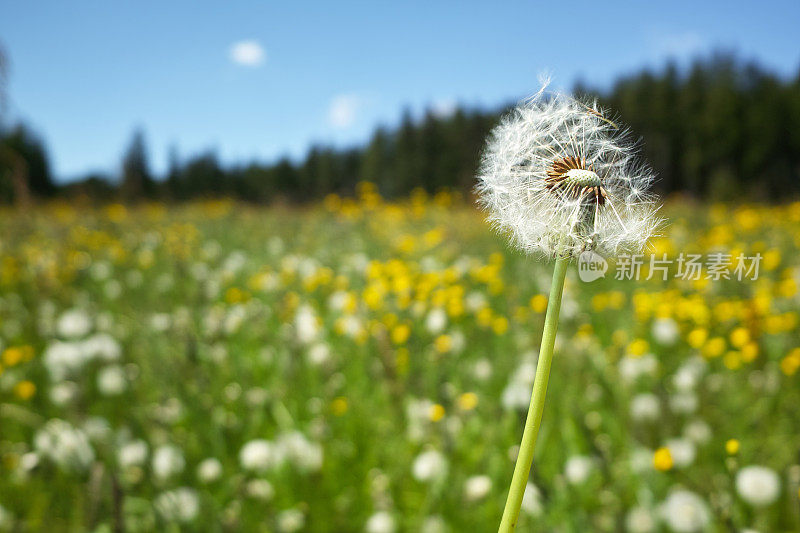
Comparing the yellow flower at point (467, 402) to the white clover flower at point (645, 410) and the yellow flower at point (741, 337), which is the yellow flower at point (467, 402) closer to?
the white clover flower at point (645, 410)

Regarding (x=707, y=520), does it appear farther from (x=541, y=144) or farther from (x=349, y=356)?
(x=349, y=356)

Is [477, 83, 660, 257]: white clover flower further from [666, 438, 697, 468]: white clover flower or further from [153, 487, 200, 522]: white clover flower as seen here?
[666, 438, 697, 468]: white clover flower

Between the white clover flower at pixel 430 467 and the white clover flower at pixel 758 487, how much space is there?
0.73 m

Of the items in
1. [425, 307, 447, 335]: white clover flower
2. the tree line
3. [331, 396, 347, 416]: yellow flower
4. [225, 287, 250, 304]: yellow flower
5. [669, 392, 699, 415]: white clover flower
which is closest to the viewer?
[669, 392, 699, 415]: white clover flower

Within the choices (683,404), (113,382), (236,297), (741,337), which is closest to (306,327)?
(113,382)

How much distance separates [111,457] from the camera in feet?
5.26

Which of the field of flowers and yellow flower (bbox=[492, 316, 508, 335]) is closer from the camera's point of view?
the field of flowers

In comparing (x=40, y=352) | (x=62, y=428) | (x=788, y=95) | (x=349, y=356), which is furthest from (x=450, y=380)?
(x=788, y=95)

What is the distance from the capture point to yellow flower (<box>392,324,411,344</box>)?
2260mm

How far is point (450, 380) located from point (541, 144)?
182cm

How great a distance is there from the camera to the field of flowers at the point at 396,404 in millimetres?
1480

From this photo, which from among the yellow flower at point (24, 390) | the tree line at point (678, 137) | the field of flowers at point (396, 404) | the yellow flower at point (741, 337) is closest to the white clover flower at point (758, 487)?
the field of flowers at point (396, 404)

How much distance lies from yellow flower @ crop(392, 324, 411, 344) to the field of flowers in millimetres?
17

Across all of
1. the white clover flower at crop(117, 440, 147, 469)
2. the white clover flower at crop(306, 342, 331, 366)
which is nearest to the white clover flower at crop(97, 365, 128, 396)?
the white clover flower at crop(117, 440, 147, 469)
